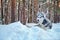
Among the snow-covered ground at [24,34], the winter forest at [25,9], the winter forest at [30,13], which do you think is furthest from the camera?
the winter forest at [25,9]

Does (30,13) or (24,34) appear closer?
(24,34)

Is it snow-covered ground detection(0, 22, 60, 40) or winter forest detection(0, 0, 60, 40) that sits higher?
winter forest detection(0, 0, 60, 40)

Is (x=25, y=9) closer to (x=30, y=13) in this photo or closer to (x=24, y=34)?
(x=30, y=13)

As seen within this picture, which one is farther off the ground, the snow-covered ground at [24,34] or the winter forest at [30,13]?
the winter forest at [30,13]

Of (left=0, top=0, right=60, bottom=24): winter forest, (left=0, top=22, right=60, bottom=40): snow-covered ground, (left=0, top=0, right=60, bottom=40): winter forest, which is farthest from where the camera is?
(left=0, top=0, right=60, bottom=24): winter forest

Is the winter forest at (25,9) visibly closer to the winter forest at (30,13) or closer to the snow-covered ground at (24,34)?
the winter forest at (30,13)

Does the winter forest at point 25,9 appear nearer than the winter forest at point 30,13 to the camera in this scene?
No

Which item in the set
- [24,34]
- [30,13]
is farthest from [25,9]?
[24,34]

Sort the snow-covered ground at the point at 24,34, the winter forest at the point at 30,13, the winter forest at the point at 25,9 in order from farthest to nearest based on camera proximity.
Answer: the winter forest at the point at 25,9, the winter forest at the point at 30,13, the snow-covered ground at the point at 24,34

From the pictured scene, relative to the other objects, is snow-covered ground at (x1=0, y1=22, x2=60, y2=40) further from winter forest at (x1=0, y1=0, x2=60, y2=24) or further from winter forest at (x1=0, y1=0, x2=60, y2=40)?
winter forest at (x1=0, y1=0, x2=60, y2=24)

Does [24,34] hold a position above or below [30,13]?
below

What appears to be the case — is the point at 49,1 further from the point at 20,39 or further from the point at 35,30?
the point at 20,39

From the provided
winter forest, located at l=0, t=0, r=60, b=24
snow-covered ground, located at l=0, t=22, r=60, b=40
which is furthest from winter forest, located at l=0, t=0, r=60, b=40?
snow-covered ground, located at l=0, t=22, r=60, b=40

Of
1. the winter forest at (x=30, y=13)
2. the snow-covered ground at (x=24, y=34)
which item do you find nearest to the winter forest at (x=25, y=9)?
the winter forest at (x=30, y=13)
